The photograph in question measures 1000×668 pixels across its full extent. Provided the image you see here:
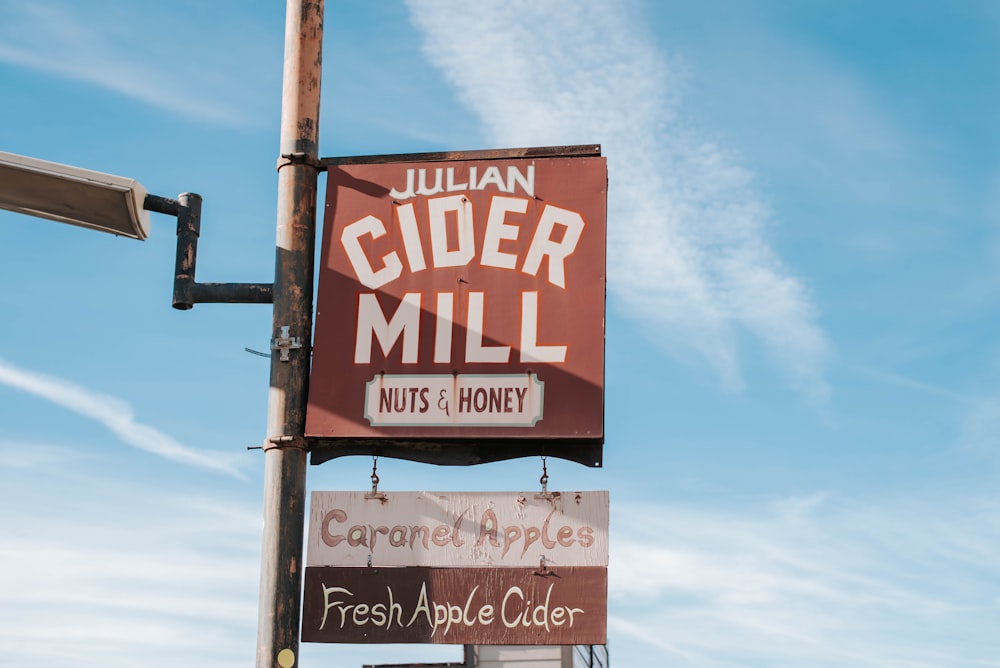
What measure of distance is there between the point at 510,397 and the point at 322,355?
123cm

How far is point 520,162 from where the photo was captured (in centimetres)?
818

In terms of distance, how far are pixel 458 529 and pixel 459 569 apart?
0.24m

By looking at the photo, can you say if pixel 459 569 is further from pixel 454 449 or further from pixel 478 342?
pixel 478 342

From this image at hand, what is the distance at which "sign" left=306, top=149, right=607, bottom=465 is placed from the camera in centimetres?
760

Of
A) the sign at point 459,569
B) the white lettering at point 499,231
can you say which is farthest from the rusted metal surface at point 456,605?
the white lettering at point 499,231

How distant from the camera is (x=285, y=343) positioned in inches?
305

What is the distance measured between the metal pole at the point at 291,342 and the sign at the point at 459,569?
0.22 meters

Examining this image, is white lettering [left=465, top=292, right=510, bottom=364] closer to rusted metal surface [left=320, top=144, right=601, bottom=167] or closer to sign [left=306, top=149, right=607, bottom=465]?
sign [left=306, top=149, right=607, bottom=465]

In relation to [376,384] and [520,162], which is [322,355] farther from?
[520,162]

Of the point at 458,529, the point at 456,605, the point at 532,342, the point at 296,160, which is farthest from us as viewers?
the point at 296,160

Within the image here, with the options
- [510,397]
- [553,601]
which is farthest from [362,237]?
[553,601]

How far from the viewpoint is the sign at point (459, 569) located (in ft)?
24.1

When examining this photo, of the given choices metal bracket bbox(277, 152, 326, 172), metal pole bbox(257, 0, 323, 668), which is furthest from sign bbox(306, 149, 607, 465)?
metal bracket bbox(277, 152, 326, 172)

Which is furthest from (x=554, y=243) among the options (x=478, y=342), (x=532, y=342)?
(x=478, y=342)
